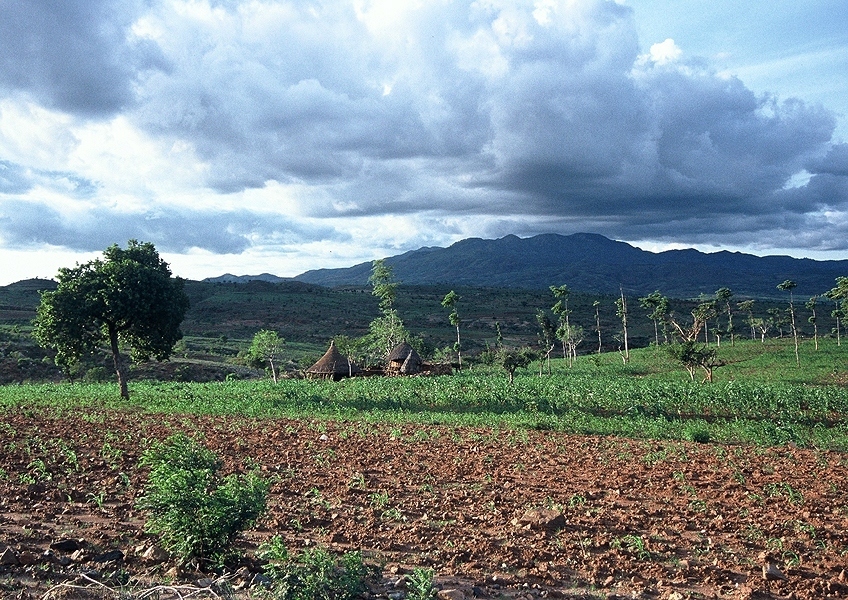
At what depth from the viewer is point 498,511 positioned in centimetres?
1002

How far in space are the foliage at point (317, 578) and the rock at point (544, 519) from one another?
3.26m

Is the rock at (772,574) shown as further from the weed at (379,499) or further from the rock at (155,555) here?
the rock at (155,555)

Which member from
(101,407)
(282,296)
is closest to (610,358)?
(101,407)

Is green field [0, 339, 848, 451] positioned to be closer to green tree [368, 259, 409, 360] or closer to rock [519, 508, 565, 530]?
rock [519, 508, 565, 530]

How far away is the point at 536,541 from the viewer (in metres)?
8.58

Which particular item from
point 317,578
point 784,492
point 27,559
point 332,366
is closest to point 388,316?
point 332,366

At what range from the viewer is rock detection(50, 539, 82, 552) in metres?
7.66

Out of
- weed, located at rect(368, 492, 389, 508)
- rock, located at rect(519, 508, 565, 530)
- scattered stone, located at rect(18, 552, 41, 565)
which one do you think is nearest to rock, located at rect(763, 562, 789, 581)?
rock, located at rect(519, 508, 565, 530)

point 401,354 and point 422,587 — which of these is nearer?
point 422,587

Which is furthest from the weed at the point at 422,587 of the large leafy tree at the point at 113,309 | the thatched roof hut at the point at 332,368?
the thatched roof hut at the point at 332,368

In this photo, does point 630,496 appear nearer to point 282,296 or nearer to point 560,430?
point 560,430

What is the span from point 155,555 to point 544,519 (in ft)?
17.0

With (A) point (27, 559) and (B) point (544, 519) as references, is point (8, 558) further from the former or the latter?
(B) point (544, 519)

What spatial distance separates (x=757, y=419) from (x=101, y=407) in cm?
2492
